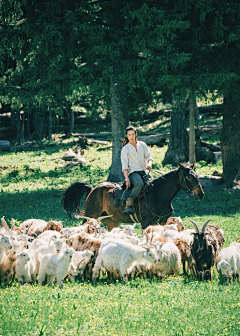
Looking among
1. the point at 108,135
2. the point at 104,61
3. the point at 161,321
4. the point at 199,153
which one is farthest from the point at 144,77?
the point at 108,135

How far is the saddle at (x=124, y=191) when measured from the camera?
10992 millimetres

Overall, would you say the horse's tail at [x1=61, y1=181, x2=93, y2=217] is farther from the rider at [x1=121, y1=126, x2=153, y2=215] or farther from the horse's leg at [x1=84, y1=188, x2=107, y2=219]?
the rider at [x1=121, y1=126, x2=153, y2=215]

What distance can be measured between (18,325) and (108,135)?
28.8m

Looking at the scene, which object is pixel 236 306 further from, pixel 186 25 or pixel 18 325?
pixel 186 25

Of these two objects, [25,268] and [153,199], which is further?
[153,199]

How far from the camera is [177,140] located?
24.3 m

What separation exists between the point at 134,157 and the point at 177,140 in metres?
13.7

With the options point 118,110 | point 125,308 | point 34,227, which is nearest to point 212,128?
point 118,110

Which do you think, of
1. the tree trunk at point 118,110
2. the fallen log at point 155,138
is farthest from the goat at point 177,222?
the fallen log at point 155,138

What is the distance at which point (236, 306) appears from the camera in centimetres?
652

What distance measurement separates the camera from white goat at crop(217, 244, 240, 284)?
25.8ft

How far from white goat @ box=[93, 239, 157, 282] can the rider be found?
256 centimetres

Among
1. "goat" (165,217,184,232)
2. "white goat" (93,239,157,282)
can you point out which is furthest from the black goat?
"goat" (165,217,184,232)

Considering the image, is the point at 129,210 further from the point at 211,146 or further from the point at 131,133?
the point at 211,146
